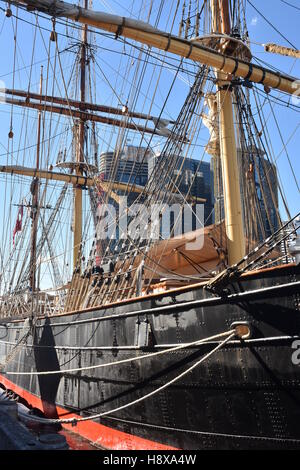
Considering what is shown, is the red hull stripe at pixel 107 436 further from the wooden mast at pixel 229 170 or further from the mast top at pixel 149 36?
the mast top at pixel 149 36

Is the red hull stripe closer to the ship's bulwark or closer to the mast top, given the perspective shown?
the ship's bulwark

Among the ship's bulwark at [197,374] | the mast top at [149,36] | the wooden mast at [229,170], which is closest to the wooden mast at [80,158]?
the mast top at [149,36]

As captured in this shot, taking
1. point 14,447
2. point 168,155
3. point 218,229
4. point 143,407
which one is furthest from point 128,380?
point 168,155

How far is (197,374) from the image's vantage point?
5.66 metres

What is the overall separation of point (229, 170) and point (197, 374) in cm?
421

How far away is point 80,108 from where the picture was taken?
22234mm

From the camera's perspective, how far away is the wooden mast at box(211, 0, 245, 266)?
25.6 ft

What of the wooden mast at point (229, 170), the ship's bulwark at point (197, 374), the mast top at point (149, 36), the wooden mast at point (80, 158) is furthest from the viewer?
the wooden mast at point (80, 158)

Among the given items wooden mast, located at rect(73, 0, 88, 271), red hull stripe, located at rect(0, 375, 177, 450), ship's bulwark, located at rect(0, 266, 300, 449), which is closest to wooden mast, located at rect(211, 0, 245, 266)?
ship's bulwark, located at rect(0, 266, 300, 449)

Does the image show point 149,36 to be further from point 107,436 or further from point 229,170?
point 107,436

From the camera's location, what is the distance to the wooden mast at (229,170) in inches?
307

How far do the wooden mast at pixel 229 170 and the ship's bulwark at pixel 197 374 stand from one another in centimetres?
216
